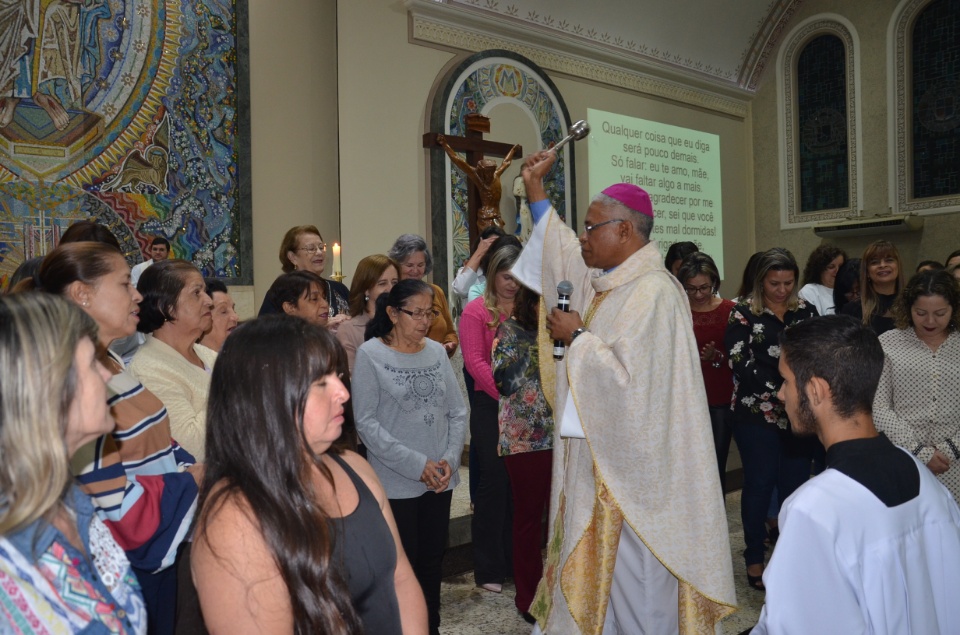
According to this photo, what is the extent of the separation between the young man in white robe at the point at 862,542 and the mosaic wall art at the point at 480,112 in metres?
5.06

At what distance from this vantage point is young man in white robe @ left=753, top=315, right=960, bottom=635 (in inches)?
56.6

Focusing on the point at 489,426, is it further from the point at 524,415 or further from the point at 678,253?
the point at 678,253

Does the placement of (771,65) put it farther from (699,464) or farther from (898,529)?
(898,529)

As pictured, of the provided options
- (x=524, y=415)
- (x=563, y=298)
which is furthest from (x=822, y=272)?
(x=563, y=298)

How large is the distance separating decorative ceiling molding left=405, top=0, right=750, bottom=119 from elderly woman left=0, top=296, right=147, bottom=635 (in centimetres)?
595

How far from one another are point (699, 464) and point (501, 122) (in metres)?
5.19

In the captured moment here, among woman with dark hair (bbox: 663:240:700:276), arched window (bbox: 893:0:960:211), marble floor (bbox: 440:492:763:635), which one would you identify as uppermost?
arched window (bbox: 893:0:960:211)

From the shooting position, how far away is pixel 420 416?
112 inches

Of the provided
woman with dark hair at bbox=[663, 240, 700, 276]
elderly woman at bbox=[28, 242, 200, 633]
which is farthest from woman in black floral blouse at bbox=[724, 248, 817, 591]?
elderly woman at bbox=[28, 242, 200, 633]

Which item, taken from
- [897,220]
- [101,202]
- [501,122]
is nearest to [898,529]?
[101,202]

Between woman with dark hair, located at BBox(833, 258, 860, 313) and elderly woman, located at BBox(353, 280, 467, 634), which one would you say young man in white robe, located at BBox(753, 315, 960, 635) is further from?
woman with dark hair, located at BBox(833, 258, 860, 313)

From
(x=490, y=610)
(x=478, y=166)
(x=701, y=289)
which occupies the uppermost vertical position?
(x=478, y=166)

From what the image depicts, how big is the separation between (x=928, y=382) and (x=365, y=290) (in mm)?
2396

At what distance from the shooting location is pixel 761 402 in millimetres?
3656
